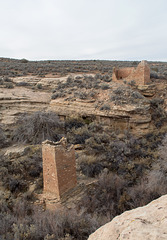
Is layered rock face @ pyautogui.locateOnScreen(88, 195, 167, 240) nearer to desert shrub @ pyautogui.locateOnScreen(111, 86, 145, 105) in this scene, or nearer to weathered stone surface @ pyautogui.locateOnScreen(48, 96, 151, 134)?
weathered stone surface @ pyautogui.locateOnScreen(48, 96, 151, 134)

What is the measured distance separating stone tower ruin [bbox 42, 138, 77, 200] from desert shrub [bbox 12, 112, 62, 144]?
11.2 feet

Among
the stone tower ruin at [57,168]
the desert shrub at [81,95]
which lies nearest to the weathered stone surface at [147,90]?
the desert shrub at [81,95]

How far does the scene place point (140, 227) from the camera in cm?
209

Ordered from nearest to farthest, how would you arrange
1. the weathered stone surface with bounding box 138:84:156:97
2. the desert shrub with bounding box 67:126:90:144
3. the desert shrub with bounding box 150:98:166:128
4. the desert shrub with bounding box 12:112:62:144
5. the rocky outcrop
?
1. the desert shrub with bounding box 12:112:62:144
2. the desert shrub with bounding box 67:126:90:144
3. the rocky outcrop
4. the desert shrub with bounding box 150:98:166:128
5. the weathered stone surface with bounding box 138:84:156:97

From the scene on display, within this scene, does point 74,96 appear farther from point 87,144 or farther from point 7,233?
point 7,233

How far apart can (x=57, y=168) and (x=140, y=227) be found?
14.8 feet

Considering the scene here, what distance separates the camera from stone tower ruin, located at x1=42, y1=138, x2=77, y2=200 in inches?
249

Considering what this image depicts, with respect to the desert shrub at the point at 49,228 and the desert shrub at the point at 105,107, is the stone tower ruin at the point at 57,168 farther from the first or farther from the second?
the desert shrub at the point at 105,107

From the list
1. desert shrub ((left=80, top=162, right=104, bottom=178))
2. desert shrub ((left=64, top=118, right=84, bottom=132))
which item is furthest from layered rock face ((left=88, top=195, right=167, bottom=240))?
desert shrub ((left=64, top=118, right=84, bottom=132))

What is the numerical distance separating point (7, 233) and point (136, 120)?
30.2 ft

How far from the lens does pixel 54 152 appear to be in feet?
20.4

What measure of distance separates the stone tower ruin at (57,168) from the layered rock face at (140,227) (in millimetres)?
3995

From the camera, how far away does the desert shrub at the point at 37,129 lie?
992cm

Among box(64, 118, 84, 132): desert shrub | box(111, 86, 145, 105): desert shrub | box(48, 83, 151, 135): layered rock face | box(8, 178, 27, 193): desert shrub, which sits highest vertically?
box(111, 86, 145, 105): desert shrub
